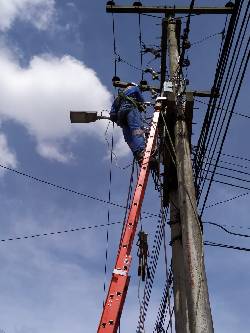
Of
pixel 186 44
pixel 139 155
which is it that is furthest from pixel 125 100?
pixel 186 44

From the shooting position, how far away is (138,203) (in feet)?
16.0

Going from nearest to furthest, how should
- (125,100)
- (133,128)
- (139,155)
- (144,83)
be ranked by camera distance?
1. (139,155)
2. (133,128)
3. (125,100)
4. (144,83)

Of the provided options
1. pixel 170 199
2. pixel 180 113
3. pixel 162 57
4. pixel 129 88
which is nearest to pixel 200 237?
pixel 170 199

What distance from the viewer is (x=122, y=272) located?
4.09 meters

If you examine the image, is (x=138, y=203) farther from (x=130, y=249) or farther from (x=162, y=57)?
(x=162, y=57)

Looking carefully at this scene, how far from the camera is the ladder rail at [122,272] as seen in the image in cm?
366

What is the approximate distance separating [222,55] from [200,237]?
250cm

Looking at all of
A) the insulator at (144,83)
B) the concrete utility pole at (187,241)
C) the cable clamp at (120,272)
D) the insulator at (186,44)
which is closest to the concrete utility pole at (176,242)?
the concrete utility pole at (187,241)

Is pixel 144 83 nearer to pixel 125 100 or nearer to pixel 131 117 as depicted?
pixel 125 100

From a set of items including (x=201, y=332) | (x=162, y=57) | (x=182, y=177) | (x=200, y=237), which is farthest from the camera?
(x=162, y=57)

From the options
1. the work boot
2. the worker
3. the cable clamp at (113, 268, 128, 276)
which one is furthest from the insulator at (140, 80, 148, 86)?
the cable clamp at (113, 268, 128, 276)

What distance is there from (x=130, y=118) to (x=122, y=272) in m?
3.49

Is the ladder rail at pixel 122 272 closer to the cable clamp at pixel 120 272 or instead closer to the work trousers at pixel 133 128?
the cable clamp at pixel 120 272

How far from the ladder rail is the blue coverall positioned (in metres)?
1.45
